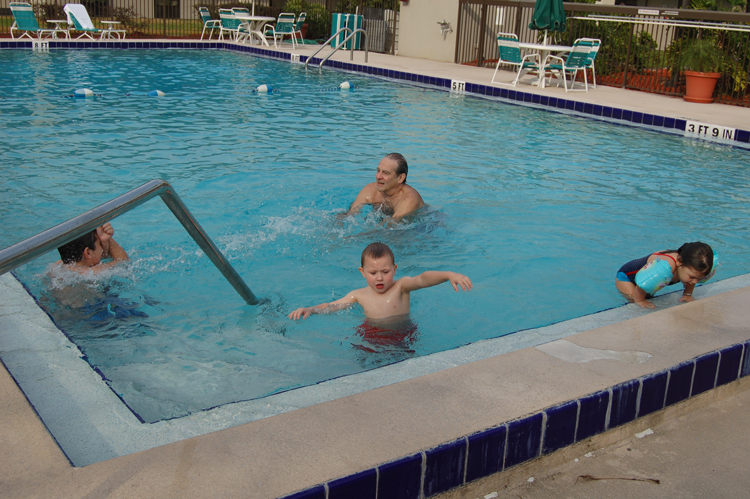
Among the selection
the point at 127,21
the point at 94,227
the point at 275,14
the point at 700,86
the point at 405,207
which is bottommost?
the point at 405,207

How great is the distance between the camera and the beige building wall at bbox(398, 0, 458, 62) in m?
19.0

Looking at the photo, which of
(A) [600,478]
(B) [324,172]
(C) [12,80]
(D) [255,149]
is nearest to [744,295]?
(A) [600,478]

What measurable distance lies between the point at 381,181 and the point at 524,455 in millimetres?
3686

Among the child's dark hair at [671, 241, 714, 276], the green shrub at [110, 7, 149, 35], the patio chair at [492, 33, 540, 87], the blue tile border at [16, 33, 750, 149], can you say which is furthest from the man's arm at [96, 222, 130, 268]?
the green shrub at [110, 7, 149, 35]

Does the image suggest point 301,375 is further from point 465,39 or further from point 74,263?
point 465,39

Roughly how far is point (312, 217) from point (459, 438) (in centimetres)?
431

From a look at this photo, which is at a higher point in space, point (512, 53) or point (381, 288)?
point (512, 53)

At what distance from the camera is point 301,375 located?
147 inches

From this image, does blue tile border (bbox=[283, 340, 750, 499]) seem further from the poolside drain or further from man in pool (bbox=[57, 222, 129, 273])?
man in pool (bbox=[57, 222, 129, 273])

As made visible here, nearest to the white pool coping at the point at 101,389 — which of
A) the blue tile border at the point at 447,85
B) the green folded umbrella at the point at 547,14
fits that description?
the blue tile border at the point at 447,85

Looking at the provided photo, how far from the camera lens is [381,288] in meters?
3.97

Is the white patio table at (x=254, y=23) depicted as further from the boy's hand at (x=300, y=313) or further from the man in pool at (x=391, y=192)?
the boy's hand at (x=300, y=313)

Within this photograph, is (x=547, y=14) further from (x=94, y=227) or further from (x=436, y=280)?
(x=94, y=227)

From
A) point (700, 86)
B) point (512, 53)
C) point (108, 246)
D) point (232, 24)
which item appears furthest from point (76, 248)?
point (232, 24)
